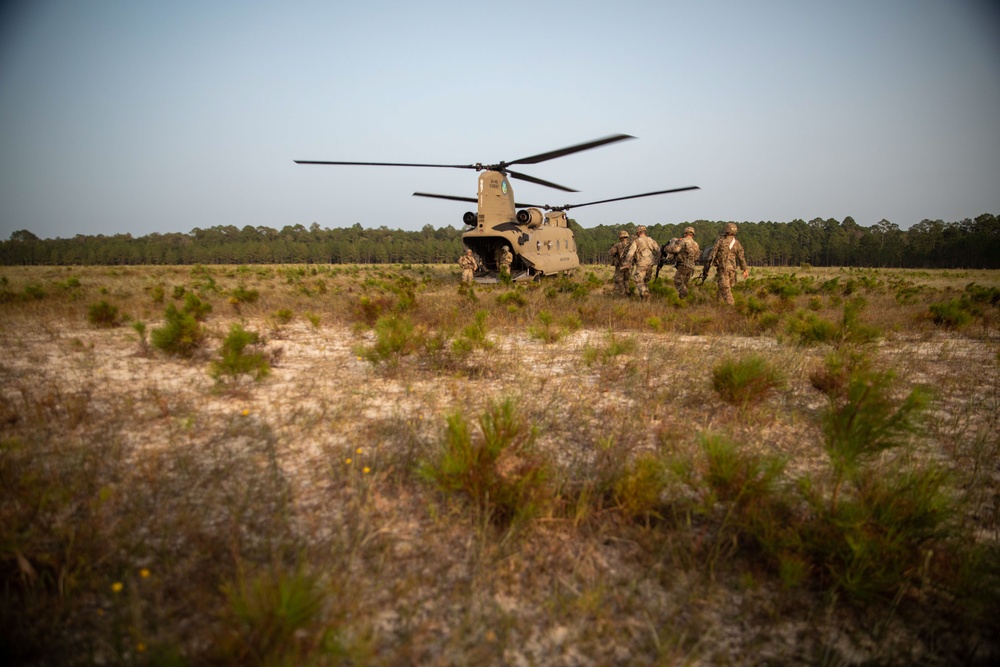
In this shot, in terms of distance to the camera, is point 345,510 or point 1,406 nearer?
point 345,510

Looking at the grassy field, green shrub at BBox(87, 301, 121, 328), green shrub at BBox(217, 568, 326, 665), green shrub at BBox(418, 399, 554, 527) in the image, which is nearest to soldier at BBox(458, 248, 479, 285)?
green shrub at BBox(87, 301, 121, 328)

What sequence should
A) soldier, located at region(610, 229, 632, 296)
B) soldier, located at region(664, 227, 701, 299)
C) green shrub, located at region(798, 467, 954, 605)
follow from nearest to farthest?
green shrub, located at region(798, 467, 954, 605) < soldier, located at region(664, 227, 701, 299) < soldier, located at region(610, 229, 632, 296)

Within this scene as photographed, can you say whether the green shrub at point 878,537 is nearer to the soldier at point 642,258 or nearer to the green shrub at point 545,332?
the green shrub at point 545,332

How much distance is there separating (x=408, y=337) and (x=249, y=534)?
353 cm

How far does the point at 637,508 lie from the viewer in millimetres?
2350

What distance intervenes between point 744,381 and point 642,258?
25.4 ft

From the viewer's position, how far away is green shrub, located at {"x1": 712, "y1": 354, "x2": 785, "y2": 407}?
156 inches

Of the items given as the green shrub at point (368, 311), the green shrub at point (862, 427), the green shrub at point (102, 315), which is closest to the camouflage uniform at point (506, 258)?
the green shrub at point (368, 311)

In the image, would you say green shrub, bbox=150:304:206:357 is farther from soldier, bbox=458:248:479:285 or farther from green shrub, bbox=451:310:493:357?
soldier, bbox=458:248:479:285

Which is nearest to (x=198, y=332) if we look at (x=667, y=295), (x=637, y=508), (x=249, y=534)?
(x=249, y=534)

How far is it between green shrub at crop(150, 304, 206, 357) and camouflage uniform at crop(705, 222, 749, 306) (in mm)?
10512

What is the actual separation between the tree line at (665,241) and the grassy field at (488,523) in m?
46.1

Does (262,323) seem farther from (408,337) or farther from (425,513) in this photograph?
(425,513)

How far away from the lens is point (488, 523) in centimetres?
226
